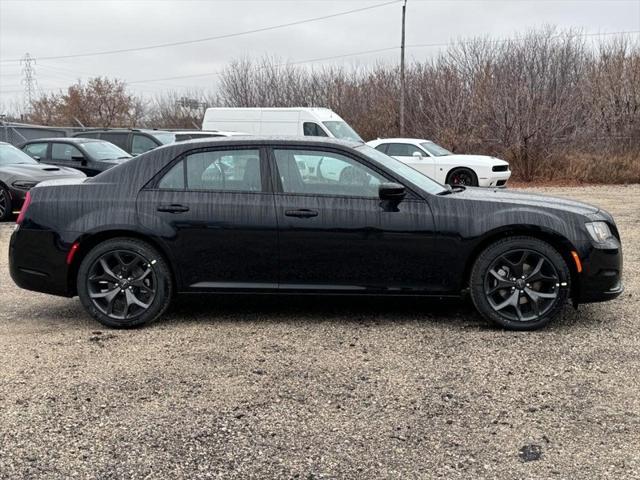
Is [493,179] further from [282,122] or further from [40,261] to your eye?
[40,261]

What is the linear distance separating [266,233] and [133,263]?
1.07 meters

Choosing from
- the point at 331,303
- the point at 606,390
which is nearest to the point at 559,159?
the point at 331,303

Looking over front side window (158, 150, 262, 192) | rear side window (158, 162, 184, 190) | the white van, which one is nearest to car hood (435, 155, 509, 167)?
the white van

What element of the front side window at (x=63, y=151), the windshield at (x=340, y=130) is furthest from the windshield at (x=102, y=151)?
the windshield at (x=340, y=130)

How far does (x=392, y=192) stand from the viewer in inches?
199

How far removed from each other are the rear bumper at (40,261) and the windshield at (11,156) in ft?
26.0

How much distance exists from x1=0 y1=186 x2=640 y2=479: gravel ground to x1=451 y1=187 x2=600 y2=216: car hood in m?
0.91

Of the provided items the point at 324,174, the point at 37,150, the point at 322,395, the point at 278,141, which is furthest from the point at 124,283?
the point at 37,150

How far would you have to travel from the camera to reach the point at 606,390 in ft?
12.8

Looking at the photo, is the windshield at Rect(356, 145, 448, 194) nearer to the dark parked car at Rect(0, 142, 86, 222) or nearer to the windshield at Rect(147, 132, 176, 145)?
the dark parked car at Rect(0, 142, 86, 222)

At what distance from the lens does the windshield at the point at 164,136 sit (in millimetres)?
17720

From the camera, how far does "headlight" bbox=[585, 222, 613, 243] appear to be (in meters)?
5.05

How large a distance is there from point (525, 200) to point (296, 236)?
1820 mm

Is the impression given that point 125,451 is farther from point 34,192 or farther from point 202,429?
point 34,192
